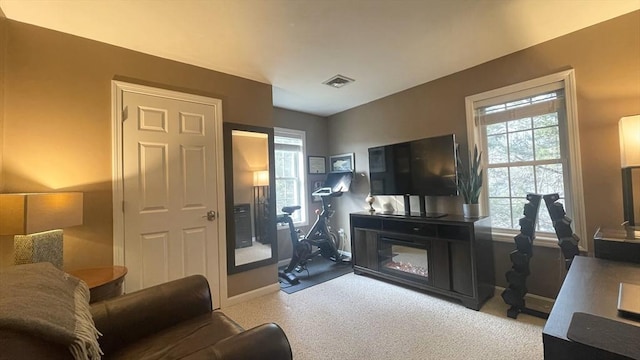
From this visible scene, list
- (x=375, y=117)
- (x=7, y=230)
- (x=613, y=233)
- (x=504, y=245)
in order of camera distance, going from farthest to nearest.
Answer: (x=375, y=117)
(x=504, y=245)
(x=613, y=233)
(x=7, y=230)

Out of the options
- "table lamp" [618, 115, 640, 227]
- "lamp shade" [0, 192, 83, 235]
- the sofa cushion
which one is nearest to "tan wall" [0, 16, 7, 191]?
"lamp shade" [0, 192, 83, 235]

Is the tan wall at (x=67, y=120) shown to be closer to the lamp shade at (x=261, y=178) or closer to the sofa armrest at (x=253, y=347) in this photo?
the lamp shade at (x=261, y=178)

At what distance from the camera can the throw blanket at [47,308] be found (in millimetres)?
719

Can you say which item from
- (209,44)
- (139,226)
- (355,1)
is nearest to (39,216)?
(139,226)

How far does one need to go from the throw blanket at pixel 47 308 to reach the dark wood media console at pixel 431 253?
8.86 ft

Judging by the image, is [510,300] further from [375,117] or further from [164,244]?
[164,244]

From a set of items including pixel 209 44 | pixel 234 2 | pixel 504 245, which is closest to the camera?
pixel 234 2

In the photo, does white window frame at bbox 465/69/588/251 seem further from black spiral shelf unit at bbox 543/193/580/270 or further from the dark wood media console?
the dark wood media console

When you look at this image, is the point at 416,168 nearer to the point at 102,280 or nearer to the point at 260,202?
the point at 260,202

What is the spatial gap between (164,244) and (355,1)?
2.60 metres

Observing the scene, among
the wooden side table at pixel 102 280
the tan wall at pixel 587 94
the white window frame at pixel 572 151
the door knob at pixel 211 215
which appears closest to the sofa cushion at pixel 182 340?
the wooden side table at pixel 102 280

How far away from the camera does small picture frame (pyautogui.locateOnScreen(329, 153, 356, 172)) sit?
4315 millimetres

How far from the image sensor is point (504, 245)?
276cm

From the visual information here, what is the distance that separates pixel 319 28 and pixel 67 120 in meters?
2.14
